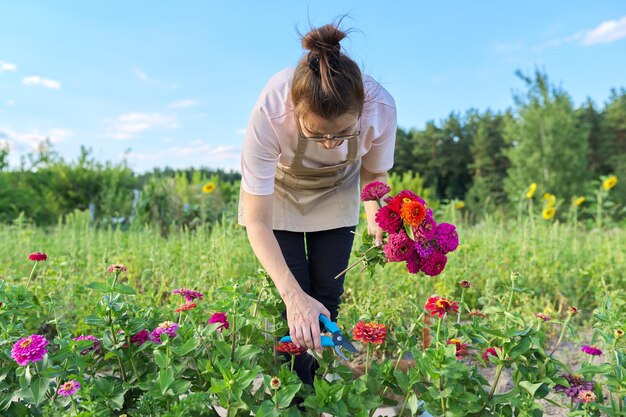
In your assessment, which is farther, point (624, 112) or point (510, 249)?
point (624, 112)

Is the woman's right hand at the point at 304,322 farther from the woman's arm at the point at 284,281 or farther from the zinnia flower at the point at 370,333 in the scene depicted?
the zinnia flower at the point at 370,333

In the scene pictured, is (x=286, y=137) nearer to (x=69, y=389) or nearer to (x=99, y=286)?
(x=99, y=286)

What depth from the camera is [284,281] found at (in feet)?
4.79

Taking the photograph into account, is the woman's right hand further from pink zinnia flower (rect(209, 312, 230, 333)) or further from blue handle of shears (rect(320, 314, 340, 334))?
pink zinnia flower (rect(209, 312, 230, 333))

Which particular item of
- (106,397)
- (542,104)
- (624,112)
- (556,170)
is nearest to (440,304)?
(106,397)

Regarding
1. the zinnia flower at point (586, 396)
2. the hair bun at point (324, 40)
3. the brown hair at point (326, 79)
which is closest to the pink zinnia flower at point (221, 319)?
the brown hair at point (326, 79)

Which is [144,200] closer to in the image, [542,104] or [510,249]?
[510,249]

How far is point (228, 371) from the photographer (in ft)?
4.17

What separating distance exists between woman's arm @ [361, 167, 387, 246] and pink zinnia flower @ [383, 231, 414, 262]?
164 mm

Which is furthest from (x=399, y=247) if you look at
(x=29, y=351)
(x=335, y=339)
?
(x=29, y=351)

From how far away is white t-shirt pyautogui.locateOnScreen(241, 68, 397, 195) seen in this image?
1.68 meters

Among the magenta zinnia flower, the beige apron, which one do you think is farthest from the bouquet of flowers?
the magenta zinnia flower

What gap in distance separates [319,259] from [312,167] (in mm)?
392

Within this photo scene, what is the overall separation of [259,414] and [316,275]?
959mm
